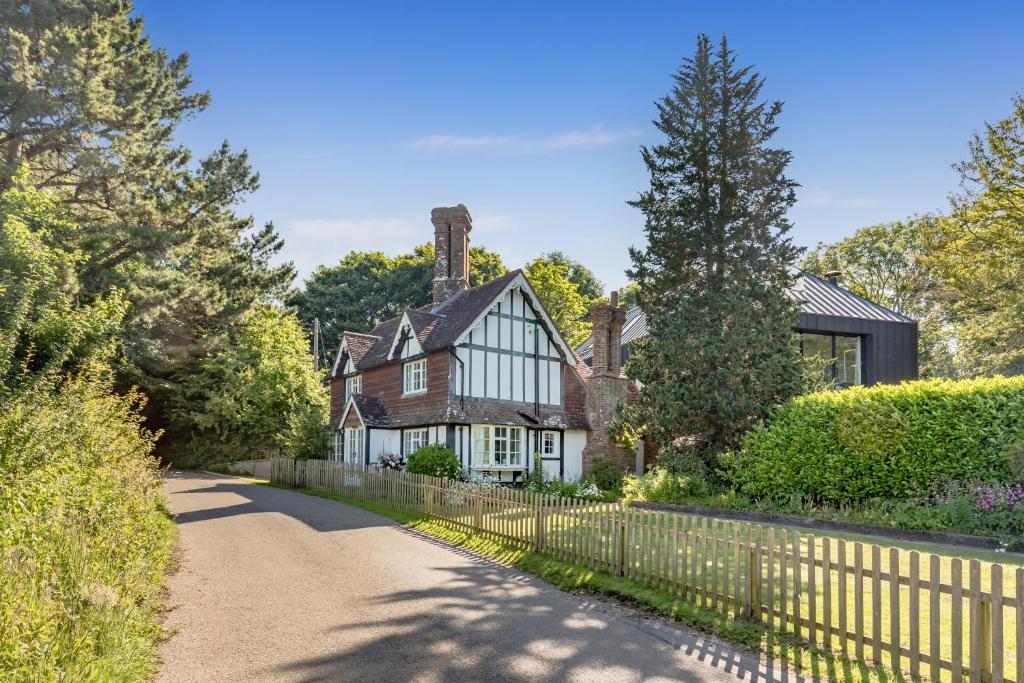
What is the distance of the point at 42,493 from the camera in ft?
24.3

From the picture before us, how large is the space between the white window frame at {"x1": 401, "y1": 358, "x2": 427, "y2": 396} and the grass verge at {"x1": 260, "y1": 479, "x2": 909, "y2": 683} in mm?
13896

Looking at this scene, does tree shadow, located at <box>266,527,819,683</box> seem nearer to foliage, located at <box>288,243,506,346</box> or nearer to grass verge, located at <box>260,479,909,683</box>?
grass verge, located at <box>260,479,909,683</box>

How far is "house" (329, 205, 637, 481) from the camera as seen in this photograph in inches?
1072

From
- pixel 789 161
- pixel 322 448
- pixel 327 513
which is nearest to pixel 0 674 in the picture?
pixel 327 513

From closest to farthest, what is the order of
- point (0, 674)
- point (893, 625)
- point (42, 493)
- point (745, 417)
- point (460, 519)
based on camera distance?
point (0, 674), point (893, 625), point (42, 493), point (460, 519), point (745, 417)

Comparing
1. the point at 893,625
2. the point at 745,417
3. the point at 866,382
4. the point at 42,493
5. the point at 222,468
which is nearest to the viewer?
the point at 893,625

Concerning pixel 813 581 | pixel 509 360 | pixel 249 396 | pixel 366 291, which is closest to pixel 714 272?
pixel 509 360

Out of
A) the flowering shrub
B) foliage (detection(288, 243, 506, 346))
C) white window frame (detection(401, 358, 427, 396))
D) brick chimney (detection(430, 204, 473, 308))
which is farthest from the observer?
foliage (detection(288, 243, 506, 346))

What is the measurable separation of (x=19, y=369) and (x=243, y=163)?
15853 mm

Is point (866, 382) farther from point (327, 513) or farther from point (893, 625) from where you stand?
point (893, 625)

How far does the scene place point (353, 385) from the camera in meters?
35.7

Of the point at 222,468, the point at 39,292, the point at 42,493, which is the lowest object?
the point at 222,468

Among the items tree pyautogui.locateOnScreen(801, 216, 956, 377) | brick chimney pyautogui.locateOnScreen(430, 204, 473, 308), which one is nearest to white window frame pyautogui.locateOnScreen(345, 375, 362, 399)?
brick chimney pyautogui.locateOnScreen(430, 204, 473, 308)

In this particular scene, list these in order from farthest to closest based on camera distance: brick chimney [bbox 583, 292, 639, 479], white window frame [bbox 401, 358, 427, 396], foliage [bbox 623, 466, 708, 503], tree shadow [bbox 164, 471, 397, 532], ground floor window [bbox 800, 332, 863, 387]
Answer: ground floor window [bbox 800, 332, 863, 387]
white window frame [bbox 401, 358, 427, 396]
brick chimney [bbox 583, 292, 639, 479]
foliage [bbox 623, 466, 708, 503]
tree shadow [bbox 164, 471, 397, 532]
